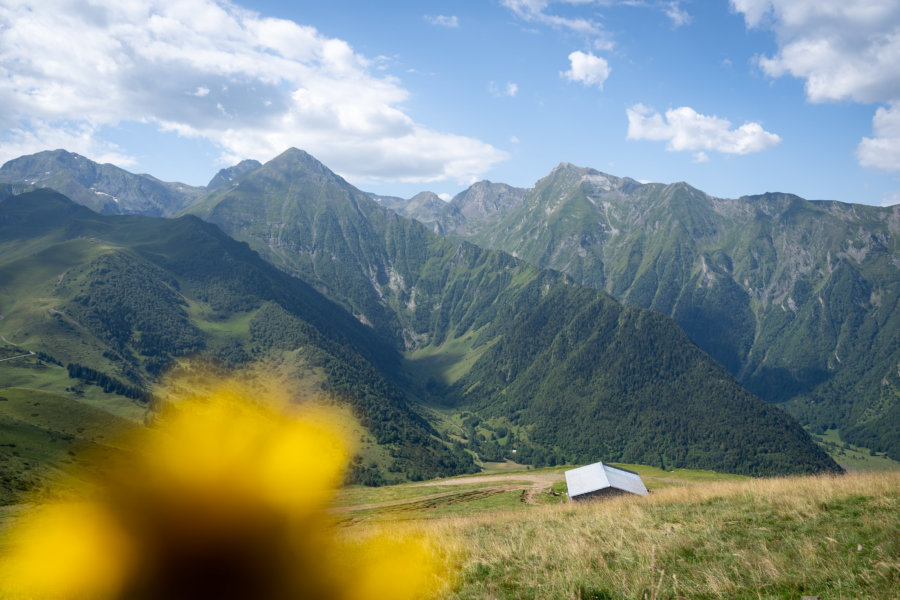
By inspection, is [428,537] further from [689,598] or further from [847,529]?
[847,529]

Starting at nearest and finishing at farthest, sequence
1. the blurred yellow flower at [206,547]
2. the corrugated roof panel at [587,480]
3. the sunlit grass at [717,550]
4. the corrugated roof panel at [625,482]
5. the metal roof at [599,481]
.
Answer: the sunlit grass at [717,550]
the blurred yellow flower at [206,547]
the corrugated roof panel at [625,482]
the metal roof at [599,481]
the corrugated roof panel at [587,480]

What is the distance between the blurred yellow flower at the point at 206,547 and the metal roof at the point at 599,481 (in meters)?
33.2

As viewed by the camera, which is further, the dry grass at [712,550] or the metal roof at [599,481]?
the metal roof at [599,481]

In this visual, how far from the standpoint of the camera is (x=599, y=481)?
160 ft

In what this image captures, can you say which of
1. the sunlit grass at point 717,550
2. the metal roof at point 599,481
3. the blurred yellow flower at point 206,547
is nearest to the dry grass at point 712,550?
the sunlit grass at point 717,550

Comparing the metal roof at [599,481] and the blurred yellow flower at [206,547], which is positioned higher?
the blurred yellow flower at [206,547]

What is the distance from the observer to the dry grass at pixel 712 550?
11.3 meters

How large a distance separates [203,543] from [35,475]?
65.3 metres

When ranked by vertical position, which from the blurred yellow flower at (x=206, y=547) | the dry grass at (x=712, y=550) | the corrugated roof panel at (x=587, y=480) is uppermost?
the dry grass at (x=712, y=550)

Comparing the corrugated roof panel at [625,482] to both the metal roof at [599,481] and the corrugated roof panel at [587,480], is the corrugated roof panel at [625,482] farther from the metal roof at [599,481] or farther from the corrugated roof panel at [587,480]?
the corrugated roof panel at [587,480]

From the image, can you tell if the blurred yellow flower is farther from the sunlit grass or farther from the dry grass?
the sunlit grass

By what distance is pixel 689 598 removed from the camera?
1113 cm

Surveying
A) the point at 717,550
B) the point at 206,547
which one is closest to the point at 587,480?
the point at 717,550

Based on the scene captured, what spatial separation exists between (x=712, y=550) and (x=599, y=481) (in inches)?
1460
